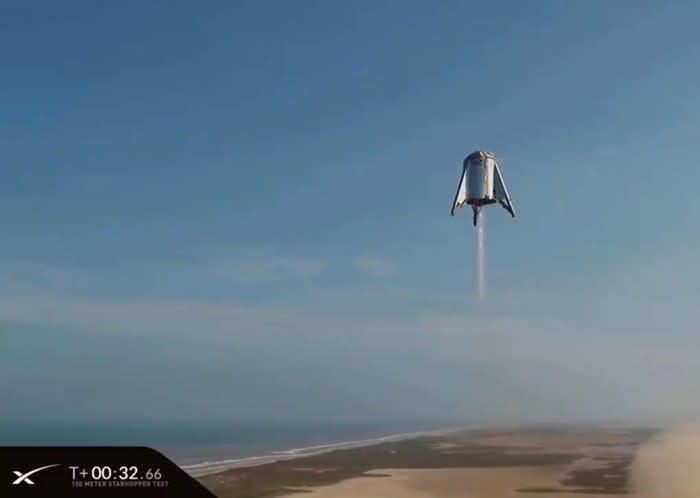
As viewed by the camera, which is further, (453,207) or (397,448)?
(397,448)

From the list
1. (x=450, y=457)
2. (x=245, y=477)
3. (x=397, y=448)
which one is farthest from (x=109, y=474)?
(x=397, y=448)

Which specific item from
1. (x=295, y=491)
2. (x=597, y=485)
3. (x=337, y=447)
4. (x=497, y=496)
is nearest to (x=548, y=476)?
(x=597, y=485)

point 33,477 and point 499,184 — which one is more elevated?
point 499,184

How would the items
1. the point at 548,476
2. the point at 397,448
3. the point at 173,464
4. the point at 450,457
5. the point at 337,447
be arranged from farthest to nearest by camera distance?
the point at 337,447 < the point at 397,448 < the point at 450,457 < the point at 548,476 < the point at 173,464

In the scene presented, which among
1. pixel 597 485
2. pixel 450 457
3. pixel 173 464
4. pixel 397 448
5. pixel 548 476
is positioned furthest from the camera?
pixel 397 448

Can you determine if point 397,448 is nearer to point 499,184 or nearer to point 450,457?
point 450,457

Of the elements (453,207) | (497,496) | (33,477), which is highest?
(453,207)

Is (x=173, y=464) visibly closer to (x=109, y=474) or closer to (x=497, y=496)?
(x=109, y=474)

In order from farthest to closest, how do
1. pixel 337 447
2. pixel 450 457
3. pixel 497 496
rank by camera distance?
pixel 337 447, pixel 450 457, pixel 497 496

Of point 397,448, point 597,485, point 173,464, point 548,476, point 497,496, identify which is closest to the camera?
point 173,464
